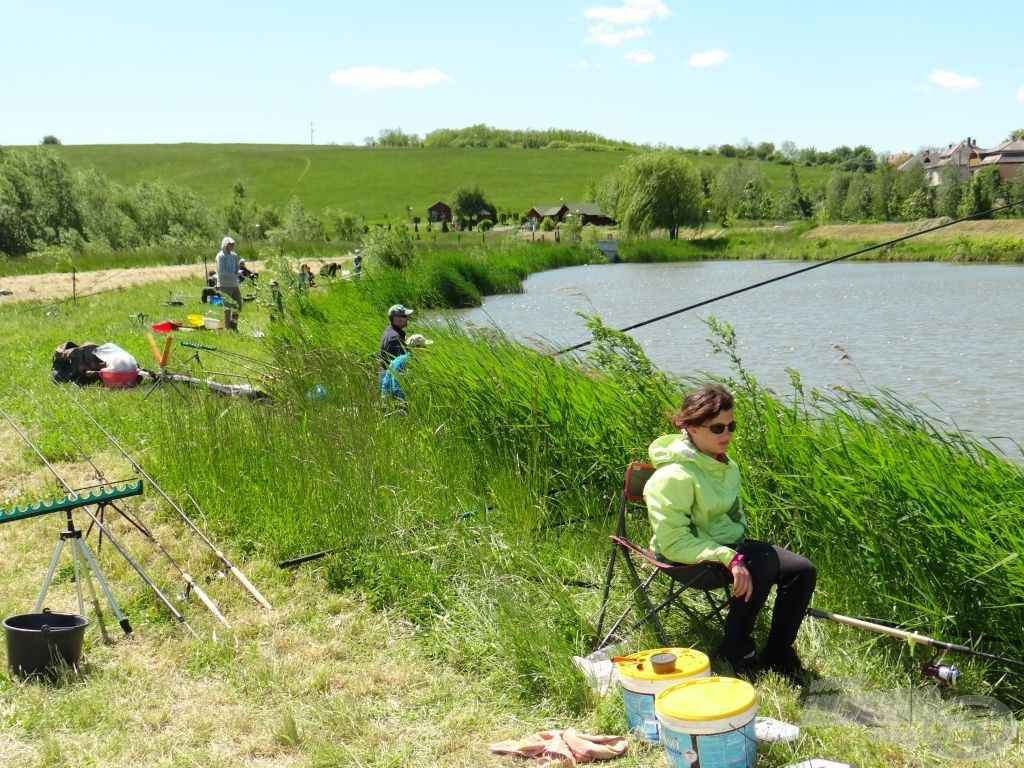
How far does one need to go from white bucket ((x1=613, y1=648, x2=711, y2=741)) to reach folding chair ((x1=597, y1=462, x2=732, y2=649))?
11.8 inches

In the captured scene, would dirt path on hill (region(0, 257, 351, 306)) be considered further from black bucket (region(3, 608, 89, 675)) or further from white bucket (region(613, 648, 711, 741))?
white bucket (region(613, 648, 711, 741))

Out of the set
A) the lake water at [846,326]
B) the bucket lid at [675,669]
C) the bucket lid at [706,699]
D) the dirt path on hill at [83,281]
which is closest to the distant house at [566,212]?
the lake water at [846,326]

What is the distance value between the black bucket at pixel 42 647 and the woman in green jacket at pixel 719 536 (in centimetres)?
229

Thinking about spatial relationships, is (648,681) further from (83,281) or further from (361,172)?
(361,172)

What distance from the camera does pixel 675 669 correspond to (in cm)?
339

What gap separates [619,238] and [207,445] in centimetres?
5769

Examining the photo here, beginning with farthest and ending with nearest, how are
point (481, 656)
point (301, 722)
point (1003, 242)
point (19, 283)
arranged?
1. point (1003, 242)
2. point (19, 283)
3. point (481, 656)
4. point (301, 722)

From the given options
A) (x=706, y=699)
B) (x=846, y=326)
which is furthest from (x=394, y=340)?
(x=846, y=326)

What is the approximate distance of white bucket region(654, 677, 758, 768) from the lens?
2.99 meters

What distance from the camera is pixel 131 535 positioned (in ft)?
19.6

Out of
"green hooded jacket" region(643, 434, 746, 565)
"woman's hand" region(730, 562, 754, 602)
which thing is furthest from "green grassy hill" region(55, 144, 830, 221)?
"woman's hand" region(730, 562, 754, 602)

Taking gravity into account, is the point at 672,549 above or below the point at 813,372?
above

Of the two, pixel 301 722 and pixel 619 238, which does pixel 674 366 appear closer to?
pixel 301 722

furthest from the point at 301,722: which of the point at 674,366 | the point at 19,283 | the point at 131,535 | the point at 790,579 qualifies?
the point at 19,283
